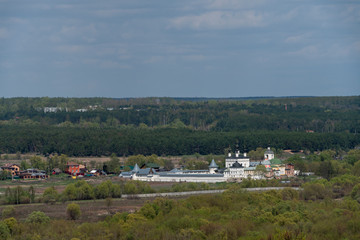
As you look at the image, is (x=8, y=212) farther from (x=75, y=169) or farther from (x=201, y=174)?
(x=75, y=169)

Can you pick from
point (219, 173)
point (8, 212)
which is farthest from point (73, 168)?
point (8, 212)

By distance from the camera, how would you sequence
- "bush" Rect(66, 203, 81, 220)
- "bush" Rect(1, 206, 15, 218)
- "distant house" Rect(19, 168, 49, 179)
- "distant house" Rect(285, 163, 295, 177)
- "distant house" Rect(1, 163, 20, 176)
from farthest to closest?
"distant house" Rect(1, 163, 20, 176)
"distant house" Rect(285, 163, 295, 177)
"distant house" Rect(19, 168, 49, 179)
"bush" Rect(66, 203, 81, 220)
"bush" Rect(1, 206, 15, 218)

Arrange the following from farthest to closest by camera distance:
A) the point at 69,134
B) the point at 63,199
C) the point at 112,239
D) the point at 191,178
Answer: the point at 69,134 → the point at 191,178 → the point at 63,199 → the point at 112,239

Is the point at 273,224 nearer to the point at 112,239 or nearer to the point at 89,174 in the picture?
the point at 112,239

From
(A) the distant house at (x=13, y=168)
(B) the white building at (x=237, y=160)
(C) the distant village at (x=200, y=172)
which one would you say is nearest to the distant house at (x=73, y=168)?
(C) the distant village at (x=200, y=172)

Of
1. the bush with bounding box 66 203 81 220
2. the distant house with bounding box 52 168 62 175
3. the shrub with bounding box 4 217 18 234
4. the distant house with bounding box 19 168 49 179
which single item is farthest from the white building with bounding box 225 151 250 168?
the shrub with bounding box 4 217 18 234

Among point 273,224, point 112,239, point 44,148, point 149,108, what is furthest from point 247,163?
point 149,108

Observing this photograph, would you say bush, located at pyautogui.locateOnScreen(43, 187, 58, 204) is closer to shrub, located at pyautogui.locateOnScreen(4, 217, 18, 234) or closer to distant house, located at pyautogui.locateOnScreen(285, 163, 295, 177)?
shrub, located at pyautogui.locateOnScreen(4, 217, 18, 234)
